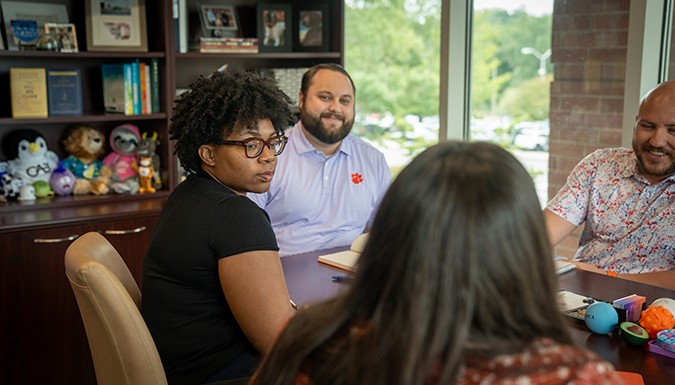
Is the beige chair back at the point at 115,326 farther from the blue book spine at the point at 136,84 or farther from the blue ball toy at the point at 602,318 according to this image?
the blue book spine at the point at 136,84

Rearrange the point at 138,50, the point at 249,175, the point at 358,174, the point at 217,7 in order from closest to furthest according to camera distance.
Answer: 1. the point at 249,175
2. the point at 358,174
3. the point at 138,50
4. the point at 217,7

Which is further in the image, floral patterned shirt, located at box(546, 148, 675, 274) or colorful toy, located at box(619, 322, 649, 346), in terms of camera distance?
floral patterned shirt, located at box(546, 148, 675, 274)

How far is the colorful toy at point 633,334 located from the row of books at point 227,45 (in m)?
2.32

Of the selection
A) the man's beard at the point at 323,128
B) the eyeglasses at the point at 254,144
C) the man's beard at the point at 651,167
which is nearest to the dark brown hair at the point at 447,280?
the eyeglasses at the point at 254,144

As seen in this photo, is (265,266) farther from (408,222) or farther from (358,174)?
Result: (358,174)

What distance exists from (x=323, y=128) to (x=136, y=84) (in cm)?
100

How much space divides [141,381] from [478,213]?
0.93 metres

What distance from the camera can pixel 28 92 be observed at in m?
2.58

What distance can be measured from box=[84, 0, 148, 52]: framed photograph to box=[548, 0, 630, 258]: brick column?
2.09 m

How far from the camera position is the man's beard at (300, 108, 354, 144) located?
2.47 meters

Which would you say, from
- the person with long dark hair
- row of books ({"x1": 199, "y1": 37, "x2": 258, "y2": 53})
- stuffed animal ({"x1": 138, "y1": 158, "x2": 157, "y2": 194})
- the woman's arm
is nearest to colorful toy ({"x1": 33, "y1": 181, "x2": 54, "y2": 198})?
stuffed animal ({"x1": 138, "y1": 158, "x2": 157, "y2": 194})

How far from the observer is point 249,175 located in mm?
1520

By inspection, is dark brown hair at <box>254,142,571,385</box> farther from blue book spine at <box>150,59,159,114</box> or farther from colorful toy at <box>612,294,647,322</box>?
blue book spine at <box>150,59,159,114</box>

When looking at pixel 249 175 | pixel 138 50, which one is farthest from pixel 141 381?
pixel 138 50
